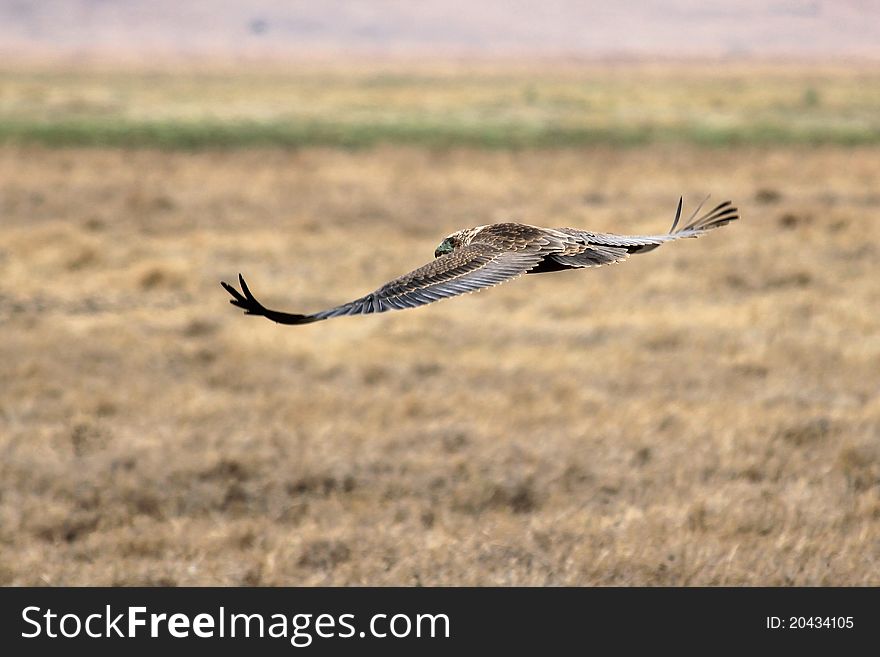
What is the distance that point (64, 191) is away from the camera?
26.4 metres

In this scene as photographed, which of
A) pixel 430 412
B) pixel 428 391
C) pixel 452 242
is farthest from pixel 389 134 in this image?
pixel 452 242

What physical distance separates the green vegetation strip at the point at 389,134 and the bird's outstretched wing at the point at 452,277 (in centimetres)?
3624

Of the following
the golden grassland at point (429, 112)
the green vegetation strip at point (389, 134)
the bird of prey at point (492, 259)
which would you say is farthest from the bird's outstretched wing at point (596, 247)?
the golden grassland at point (429, 112)

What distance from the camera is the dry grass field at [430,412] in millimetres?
7219

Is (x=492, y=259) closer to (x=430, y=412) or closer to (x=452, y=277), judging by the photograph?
(x=452, y=277)

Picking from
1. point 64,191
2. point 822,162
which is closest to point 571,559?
point 64,191

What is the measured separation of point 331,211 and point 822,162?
51.0 feet

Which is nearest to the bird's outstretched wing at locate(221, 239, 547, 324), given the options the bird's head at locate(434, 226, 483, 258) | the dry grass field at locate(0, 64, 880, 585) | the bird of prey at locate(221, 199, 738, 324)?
the bird of prey at locate(221, 199, 738, 324)

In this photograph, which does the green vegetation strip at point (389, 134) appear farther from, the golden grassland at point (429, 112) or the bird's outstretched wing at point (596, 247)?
the bird's outstretched wing at point (596, 247)

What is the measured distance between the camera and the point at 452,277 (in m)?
4.06

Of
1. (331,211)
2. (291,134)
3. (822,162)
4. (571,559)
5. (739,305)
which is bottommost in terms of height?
(571,559)

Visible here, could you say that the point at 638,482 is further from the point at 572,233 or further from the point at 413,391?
the point at 572,233

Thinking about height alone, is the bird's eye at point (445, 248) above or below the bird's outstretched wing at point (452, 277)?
above

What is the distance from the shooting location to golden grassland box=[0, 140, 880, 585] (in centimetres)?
722
